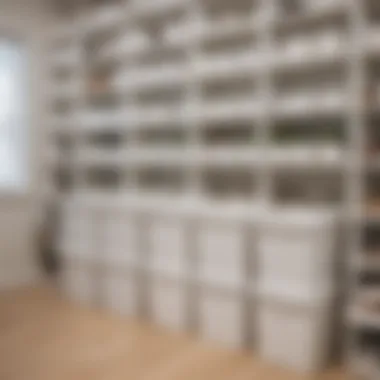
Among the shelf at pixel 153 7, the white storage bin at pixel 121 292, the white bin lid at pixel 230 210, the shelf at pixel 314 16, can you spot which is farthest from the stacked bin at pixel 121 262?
the shelf at pixel 314 16

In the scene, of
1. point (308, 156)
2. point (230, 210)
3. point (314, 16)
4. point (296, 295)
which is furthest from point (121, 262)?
point (314, 16)

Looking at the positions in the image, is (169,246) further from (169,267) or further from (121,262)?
(121,262)

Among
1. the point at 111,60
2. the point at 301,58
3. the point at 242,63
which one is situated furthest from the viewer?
the point at 111,60

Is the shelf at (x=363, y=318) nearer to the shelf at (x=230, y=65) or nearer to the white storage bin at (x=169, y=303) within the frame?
the white storage bin at (x=169, y=303)

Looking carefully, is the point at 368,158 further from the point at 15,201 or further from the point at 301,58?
the point at 15,201

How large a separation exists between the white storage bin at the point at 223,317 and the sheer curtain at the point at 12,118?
2340mm

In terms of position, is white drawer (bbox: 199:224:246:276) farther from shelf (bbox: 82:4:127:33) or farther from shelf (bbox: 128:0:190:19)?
shelf (bbox: 82:4:127:33)

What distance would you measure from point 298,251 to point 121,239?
4.99 feet

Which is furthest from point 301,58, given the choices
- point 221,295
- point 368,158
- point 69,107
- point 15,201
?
point 15,201

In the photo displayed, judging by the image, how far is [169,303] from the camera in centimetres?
367

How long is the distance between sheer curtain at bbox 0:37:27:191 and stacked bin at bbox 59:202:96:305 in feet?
2.53

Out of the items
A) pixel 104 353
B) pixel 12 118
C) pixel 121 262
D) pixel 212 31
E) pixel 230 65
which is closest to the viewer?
pixel 104 353

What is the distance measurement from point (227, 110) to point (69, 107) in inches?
77.2

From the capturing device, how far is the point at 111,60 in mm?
4613
